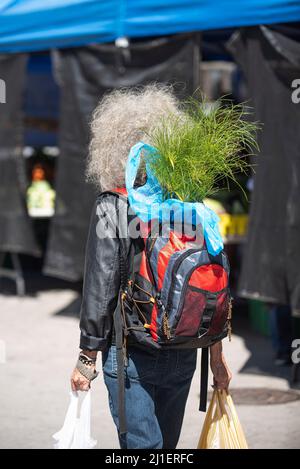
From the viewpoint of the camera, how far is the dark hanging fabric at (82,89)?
7.91 meters

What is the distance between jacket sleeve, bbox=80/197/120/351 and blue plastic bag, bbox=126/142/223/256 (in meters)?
0.14

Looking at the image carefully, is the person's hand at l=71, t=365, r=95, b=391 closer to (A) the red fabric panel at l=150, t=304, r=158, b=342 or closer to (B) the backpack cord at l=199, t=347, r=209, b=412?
(A) the red fabric panel at l=150, t=304, r=158, b=342

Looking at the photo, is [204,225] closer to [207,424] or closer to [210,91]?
[207,424]

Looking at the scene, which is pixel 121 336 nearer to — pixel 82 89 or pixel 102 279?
pixel 102 279

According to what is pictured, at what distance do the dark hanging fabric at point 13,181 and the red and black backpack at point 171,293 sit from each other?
6.01 m

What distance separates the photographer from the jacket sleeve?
3.51 m

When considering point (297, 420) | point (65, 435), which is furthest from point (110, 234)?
point (297, 420)

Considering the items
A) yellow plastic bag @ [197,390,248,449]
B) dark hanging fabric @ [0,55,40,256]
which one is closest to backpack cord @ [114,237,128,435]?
yellow plastic bag @ [197,390,248,449]

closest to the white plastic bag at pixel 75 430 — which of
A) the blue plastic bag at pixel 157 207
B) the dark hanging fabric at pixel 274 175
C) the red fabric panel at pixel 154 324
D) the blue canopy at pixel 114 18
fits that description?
the red fabric panel at pixel 154 324

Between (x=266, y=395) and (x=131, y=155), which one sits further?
(x=266, y=395)

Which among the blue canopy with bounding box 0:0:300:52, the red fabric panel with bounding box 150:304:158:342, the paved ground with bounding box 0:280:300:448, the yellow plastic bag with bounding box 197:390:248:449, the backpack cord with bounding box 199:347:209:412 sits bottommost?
the paved ground with bounding box 0:280:300:448

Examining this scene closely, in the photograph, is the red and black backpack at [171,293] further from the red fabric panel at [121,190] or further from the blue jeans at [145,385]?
the red fabric panel at [121,190]
